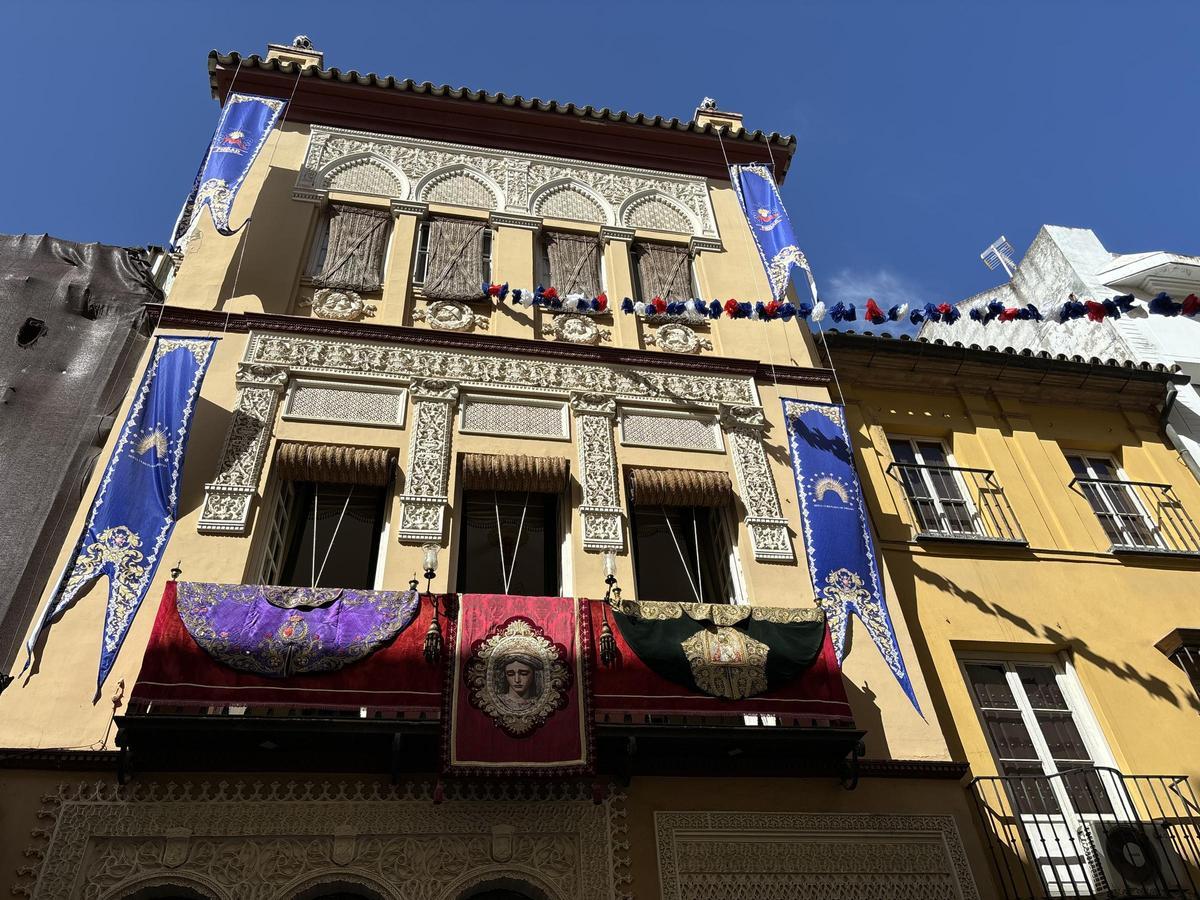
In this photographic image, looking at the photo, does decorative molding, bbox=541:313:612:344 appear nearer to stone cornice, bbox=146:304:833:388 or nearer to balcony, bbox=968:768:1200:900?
stone cornice, bbox=146:304:833:388

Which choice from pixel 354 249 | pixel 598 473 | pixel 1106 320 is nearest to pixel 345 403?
pixel 354 249

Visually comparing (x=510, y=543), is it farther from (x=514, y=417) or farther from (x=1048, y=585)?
(x=1048, y=585)

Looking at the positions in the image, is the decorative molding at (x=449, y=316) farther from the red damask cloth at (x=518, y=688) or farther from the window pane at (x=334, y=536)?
the red damask cloth at (x=518, y=688)

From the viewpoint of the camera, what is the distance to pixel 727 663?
7.07m

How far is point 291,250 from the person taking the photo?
10.4 m

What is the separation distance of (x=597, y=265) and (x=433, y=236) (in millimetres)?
2164

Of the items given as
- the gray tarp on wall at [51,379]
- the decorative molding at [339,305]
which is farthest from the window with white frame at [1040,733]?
the gray tarp on wall at [51,379]

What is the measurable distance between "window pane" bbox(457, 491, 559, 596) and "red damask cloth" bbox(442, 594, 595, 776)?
1169 mm

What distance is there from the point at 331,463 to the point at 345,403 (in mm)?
850

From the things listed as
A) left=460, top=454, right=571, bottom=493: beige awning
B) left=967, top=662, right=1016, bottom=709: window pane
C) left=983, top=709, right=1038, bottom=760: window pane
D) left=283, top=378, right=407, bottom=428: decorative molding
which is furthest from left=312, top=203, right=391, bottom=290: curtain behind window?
left=983, top=709, right=1038, bottom=760: window pane

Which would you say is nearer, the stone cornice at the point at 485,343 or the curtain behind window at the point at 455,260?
the stone cornice at the point at 485,343

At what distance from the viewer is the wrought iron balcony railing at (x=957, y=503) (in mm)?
9977

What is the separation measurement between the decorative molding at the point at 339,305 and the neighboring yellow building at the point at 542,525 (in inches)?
1.4

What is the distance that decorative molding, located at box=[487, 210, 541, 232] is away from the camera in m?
11.5
